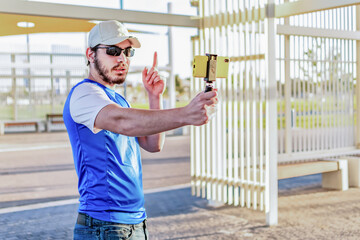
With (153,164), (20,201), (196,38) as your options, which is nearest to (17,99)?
(153,164)

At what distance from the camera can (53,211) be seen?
626 cm

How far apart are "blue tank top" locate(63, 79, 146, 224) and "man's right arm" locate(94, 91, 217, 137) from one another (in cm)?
17

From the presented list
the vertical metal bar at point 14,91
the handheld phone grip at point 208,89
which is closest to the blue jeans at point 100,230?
the handheld phone grip at point 208,89

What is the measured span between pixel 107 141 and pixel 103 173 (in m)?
0.14

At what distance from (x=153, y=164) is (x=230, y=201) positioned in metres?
4.86

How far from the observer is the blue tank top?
1.99 metres

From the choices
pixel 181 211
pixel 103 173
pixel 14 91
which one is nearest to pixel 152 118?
pixel 103 173

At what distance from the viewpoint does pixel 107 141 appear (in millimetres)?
1990

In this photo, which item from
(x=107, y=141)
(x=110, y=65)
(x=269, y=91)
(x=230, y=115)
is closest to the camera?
(x=107, y=141)

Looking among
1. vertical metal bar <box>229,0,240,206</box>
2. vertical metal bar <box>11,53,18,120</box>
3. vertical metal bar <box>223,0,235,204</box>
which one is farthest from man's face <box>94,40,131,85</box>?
vertical metal bar <box>11,53,18,120</box>

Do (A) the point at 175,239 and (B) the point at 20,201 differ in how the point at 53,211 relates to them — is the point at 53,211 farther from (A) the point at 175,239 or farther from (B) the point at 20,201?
(A) the point at 175,239

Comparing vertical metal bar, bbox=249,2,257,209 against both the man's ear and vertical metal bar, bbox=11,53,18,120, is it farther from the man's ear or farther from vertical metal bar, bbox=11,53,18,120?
vertical metal bar, bbox=11,53,18,120

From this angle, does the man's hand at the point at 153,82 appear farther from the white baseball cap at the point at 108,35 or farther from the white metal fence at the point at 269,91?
the white metal fence at the point at 269,91

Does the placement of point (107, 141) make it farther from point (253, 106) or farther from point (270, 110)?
point (253, 106)
